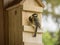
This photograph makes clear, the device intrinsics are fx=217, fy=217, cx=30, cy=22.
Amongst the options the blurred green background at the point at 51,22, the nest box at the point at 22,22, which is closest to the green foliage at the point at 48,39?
the blurred green background at the point at 51,22

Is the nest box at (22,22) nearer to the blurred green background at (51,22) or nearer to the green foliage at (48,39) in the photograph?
the blurred green background at (51,22)

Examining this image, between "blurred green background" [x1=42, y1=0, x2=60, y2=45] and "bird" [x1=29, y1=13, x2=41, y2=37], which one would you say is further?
"blurred green background" [x1=42, y1=0, x2=60, y2=45]

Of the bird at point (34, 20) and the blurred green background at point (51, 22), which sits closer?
the bird at point (34, 20)

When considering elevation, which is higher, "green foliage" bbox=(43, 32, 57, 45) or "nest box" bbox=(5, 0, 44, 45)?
"nest box" bbox=(5, 0, 44, 45)

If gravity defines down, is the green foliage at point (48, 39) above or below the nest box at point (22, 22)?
below

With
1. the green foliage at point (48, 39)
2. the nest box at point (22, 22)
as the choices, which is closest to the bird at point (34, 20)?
the nest box at point (22, 22)

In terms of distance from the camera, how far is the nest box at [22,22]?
4.23 feet

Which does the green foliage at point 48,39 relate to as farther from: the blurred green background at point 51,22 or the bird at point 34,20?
the bird at point 34,20

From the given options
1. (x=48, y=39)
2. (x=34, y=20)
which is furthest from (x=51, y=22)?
(x=34, y=20)

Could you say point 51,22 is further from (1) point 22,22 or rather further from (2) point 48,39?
(1) point 22,22

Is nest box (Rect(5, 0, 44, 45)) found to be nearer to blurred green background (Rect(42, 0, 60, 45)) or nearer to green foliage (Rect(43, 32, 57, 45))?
blurred green background (Rect(42, 0, 60, 45))

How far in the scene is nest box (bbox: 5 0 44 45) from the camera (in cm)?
129

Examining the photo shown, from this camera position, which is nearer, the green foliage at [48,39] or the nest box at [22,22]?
the nest box at [22,22]

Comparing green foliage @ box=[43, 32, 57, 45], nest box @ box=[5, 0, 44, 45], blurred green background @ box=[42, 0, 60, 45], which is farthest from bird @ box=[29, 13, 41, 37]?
green foliage @ box=[43, 32, 57, 45]
